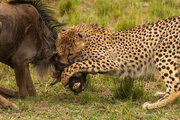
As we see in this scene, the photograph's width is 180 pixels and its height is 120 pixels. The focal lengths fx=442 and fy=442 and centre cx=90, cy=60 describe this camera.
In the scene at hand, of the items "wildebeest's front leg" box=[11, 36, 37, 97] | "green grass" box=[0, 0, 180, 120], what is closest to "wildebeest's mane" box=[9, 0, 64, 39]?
"wildebeest's front leg" box=[11, 36, 37, 97]

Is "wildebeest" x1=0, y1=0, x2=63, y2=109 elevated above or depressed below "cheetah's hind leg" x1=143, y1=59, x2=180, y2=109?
above

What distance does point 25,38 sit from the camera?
614cm

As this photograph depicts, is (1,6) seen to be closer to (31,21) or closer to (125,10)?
(31,21)

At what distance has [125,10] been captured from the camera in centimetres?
1013

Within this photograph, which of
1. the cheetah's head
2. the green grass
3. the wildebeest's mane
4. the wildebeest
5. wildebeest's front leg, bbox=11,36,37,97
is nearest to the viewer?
the green grass

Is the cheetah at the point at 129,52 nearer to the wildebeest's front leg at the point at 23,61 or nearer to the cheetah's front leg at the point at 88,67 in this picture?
the cheetah's front leg at the point at 88,67

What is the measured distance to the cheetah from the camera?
611 cm

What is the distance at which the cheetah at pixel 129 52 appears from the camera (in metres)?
6.11

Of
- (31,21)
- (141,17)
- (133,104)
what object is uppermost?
(31,21)

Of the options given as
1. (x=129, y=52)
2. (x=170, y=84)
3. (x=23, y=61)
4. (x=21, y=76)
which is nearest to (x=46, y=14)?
(x=23, y=61)

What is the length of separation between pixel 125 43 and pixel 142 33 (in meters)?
0.29

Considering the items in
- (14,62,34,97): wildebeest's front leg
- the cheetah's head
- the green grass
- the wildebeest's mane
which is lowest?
the green grass

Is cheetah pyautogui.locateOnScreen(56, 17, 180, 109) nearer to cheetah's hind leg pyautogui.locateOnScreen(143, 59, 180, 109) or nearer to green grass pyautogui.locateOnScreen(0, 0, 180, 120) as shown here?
cheetah's hind leg pyautogui.locateOnScreen(143, 59, 180, 109)

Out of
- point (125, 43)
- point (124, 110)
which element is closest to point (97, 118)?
point (124, 110)
